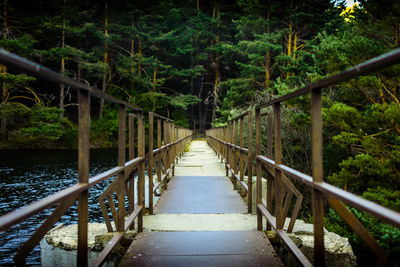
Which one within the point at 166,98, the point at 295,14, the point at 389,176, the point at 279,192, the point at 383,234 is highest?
the point at 295,14

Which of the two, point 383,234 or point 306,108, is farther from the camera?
point 306,108

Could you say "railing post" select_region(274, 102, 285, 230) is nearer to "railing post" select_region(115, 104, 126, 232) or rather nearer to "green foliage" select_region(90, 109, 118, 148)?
"railing post" select_region(115, 104, 126, 232)

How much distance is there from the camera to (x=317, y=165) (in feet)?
5.44

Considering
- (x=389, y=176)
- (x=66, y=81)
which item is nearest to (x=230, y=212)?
(x=66, y=81)

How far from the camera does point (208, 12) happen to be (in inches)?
1460

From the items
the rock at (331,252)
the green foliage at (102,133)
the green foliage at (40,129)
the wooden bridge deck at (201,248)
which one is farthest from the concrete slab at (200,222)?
the green foliage at (102,133)

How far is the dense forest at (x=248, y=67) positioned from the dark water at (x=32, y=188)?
400 cm

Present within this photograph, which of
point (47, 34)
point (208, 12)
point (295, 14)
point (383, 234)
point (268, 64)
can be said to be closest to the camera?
point (383, 234)

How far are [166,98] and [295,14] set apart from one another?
14.8 m

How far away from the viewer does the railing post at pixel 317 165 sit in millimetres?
1638

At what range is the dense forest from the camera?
8688 millimetres

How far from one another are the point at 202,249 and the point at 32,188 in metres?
11.0

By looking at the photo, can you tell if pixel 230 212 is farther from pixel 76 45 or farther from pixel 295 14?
pixel 76 45

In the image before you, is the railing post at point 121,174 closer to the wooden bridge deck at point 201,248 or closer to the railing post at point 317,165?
the wooden bridge deck at point 201,248
